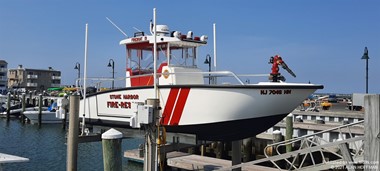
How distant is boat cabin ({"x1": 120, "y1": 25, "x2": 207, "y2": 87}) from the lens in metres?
9.09

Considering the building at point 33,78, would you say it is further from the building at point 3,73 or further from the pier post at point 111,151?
the pier post at point 111,151

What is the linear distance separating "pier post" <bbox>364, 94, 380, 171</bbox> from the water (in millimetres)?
9730

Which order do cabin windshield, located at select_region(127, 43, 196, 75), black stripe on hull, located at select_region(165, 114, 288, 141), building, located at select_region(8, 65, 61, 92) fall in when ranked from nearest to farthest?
black stripe on hull, located at select_region(165, 114, 288, 141) → cabin windshield, located at select_region(127, 43, 196, 75) → building, located at select_region(8, 65, 61, 92)

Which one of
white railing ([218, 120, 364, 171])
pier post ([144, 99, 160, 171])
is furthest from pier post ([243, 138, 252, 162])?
pier post ([144, 99, 160, 171])

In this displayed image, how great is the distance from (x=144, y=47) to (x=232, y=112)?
3.55m

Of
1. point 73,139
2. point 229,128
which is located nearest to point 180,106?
point 229,128

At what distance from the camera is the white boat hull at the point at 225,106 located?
732 centimetres

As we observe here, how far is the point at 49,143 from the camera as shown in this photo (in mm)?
23344

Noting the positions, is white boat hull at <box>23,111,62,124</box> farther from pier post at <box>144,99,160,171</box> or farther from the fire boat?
pier post at <box>144,99,160,171</box>

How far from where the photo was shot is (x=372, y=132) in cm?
483

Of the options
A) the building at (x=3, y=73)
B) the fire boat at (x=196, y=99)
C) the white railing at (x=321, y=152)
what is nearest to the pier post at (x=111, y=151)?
the fire boat at (x=196, y=99)

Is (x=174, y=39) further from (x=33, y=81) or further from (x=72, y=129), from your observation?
(x=33, y=81)

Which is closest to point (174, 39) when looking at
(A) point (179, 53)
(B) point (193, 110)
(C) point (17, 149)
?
(A) point (179, 53)

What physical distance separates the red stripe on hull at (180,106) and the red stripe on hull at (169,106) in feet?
0.32
